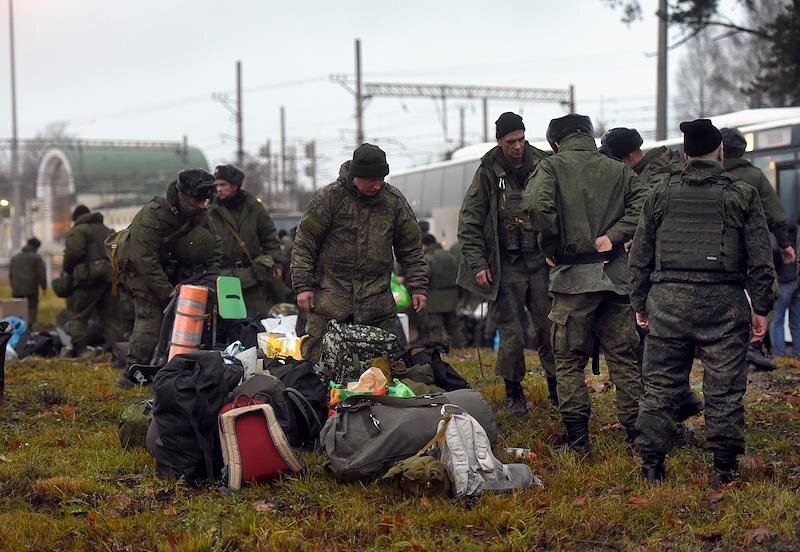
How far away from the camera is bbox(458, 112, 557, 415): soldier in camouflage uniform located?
7.01m

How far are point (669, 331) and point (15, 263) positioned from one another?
16619 mm

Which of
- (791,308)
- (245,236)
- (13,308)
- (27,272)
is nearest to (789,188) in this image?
(791,308)

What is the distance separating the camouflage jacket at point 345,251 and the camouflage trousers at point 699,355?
7.16 feet

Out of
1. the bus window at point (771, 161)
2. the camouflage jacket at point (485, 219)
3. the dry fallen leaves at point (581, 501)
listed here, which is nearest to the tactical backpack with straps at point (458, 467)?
the dry fallen leaves at point (581, 501)

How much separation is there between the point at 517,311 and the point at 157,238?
3.34m

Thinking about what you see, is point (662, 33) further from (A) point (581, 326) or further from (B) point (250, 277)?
(A) point (581, 326)

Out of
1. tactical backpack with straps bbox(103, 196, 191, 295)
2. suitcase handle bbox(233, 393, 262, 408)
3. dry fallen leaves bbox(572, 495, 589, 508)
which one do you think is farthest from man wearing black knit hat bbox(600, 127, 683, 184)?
tactical backpack with straps bbox(103, 196, 191, 295)

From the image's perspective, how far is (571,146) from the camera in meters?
6.34

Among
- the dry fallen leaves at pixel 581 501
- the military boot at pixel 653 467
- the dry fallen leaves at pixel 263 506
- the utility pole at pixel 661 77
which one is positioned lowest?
the dry fallen leaves at pixel 263 506

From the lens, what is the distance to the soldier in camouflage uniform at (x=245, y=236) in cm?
988

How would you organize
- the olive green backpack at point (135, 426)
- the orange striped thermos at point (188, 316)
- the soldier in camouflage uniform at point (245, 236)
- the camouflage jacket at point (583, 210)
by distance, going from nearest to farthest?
the camouflage jacket at point (583, 210) → the olive green backpack at point (135, 426) → the orange striped thermos at point (188, 316) → the soldier in camouflage uniform at point (245, 236)

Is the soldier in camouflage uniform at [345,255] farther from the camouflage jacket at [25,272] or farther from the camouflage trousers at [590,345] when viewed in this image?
the camouflage jacket at [25,272]

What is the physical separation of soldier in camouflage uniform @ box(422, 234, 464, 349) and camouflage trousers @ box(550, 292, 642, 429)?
887 centimetres

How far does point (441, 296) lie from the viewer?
15.3 meters
